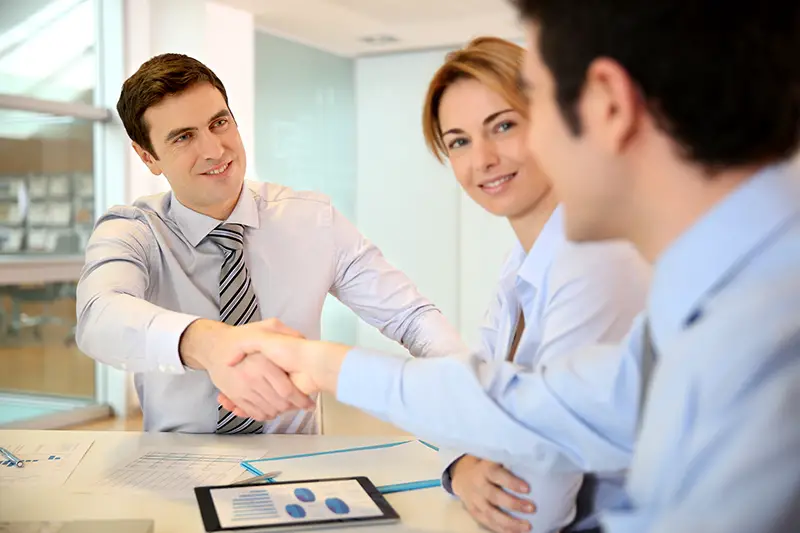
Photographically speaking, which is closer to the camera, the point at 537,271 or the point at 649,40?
the point at 649,40

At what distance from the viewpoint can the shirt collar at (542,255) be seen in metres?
1.38

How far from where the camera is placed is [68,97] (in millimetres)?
5570

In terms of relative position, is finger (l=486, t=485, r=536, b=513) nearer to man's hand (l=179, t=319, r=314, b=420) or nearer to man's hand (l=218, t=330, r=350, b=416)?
man's hand (l=218, t=330, r=350, b=416)

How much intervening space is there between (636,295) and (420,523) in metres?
0.52

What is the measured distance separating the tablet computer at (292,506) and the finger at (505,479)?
0.18m

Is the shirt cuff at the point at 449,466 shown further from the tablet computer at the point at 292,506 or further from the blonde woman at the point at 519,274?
the tablet computer at the point at 292,506

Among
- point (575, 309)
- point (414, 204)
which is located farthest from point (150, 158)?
point (414, 204)

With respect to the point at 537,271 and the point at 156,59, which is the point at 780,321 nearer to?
the point at 537,271

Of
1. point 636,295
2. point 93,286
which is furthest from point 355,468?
point 93,286

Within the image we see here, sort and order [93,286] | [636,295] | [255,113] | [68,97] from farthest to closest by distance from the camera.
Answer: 1. [255,113]
2. [68,97]
3. [93,286]
4. [636,295]

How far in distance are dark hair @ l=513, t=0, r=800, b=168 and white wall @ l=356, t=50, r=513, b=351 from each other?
6.51 metres

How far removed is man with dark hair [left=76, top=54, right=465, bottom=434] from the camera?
→ 2078 mm

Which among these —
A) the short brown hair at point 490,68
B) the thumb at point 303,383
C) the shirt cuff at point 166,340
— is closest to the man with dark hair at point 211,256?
the shirt cuff at point 166,340

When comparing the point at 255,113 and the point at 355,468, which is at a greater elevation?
the point at 255,113
